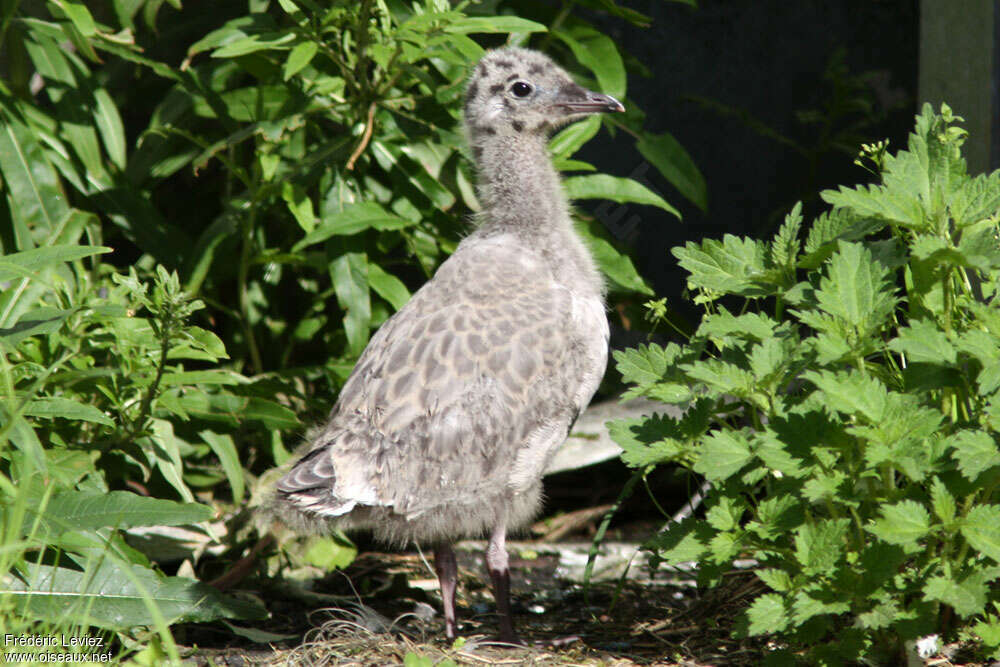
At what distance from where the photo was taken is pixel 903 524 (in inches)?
102

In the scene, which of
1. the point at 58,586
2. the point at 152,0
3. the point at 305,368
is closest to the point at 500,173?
the point at 305,368

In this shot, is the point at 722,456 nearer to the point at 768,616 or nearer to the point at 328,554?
the point at 768,616

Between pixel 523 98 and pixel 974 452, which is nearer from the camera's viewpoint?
pixel 974 452

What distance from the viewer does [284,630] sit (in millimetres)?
3861

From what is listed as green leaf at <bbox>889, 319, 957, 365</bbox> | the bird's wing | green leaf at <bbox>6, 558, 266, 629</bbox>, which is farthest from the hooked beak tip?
green leaf at <bbox>6, 558, 266, 629</bbox>

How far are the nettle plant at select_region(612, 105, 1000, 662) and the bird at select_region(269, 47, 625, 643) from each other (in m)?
0.60

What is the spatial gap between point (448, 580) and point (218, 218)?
71.9 inches

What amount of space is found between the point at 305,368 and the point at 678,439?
1.98m

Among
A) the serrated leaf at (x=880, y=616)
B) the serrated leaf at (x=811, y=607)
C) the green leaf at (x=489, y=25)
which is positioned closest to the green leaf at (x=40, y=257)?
the green leaf at (x=489, y=25)

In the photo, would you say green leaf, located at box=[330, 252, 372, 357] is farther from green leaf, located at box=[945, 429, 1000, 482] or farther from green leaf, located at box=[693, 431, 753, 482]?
green leaf, located at box=[945, 429, 1000, 482]

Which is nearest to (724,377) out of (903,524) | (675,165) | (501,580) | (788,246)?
(788,246)

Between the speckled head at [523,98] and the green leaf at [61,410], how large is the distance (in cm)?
174

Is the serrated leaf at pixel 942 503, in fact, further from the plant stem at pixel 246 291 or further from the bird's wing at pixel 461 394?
the plant stem at pixel 246 291

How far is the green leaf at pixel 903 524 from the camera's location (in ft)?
8.40
